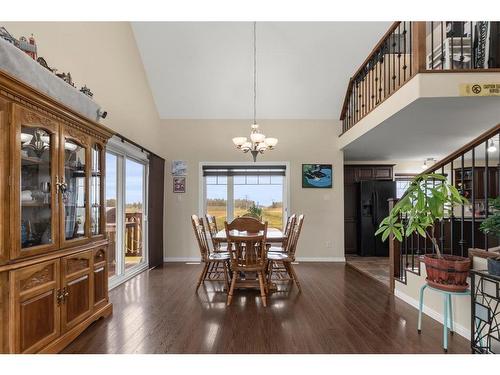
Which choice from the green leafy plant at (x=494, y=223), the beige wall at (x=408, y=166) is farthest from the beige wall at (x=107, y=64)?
the beige wall at (x=408, y=166)

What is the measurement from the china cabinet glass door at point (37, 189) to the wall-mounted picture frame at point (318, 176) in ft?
15.0

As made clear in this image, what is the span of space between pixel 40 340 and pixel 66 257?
571 millimetres

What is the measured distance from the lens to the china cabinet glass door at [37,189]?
191 cm

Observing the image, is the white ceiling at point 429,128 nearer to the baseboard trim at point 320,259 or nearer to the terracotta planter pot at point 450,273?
the terracotta planter pot at point 450,273

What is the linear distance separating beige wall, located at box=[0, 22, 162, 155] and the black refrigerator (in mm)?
4642

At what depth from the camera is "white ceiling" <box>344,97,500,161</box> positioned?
3.10 metres

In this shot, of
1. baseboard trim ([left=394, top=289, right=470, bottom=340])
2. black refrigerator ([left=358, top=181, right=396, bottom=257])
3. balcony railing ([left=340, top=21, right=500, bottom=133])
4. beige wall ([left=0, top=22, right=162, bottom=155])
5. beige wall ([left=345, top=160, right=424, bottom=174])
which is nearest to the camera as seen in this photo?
baseboard trim ([left=394, top=289, right=470, bottom=340])

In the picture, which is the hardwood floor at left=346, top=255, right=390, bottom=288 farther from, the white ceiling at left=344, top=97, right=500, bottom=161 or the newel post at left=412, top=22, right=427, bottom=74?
the newel post at left=412, top=22, right=427, bottom=74

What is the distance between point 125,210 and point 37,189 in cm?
249

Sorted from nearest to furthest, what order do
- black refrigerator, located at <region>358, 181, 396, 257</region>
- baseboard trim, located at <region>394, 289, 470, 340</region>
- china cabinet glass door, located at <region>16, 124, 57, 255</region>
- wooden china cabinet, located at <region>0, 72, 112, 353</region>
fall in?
wooden china cabinet, located at <region>0, 72, 112, 353</region>, china cabinet glass door, located at <region>16, 124, 57, 255</region>, baseboard trim, located at <region>394, 289, 470, 340</region>, black refrigerator, located at <region>358, 181, 396, 257</region>

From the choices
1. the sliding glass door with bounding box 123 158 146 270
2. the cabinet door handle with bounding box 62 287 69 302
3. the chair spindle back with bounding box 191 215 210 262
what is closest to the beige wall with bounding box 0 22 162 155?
the sliding glass door with bounding box 123 158 146 270

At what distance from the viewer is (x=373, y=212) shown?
20.4 feet
